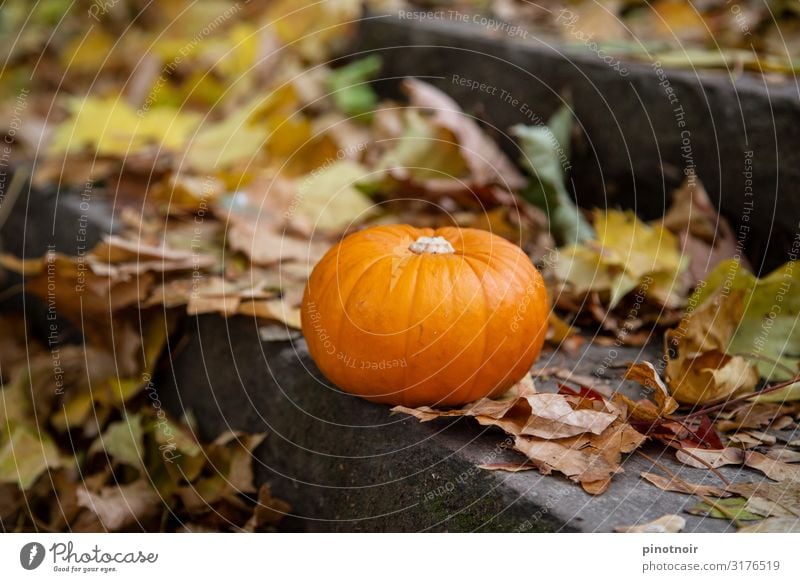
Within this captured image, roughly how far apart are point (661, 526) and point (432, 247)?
430 mm

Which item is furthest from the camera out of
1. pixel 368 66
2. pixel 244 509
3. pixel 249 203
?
pixel 368 66

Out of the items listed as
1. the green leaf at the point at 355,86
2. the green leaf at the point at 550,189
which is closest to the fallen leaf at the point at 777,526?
the green leaf at the point at 550,189

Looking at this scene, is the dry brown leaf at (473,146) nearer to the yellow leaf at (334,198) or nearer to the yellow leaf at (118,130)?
the yellow leaf at (334,198)

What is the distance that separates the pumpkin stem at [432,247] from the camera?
1.05 meters

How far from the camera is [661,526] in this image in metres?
0.87

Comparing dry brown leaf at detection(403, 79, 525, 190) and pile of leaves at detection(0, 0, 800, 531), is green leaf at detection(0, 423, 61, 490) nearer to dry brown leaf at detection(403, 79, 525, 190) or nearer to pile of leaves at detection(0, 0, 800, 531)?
pile of leaves at detection(0, 0, 800, 531)

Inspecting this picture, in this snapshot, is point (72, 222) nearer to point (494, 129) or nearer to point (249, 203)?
point (249, 203)

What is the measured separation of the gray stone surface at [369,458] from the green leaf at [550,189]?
0.37 metres

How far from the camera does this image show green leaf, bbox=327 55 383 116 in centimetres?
232

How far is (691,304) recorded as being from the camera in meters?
1.34

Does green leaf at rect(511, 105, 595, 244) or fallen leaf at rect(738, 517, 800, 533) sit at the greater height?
green leaf at rect(511, 105, 595, 244)

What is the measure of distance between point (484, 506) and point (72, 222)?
143 cm

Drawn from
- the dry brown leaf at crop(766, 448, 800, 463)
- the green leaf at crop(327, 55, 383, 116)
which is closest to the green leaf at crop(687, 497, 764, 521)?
the dry brown leaf at crop(766, 448, 800, 463)
